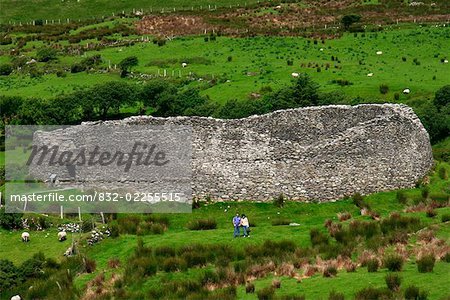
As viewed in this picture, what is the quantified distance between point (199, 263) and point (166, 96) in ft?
87.8

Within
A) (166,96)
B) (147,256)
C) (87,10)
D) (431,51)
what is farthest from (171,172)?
(87,10)

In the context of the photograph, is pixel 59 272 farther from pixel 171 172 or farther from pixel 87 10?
pixel 87 10

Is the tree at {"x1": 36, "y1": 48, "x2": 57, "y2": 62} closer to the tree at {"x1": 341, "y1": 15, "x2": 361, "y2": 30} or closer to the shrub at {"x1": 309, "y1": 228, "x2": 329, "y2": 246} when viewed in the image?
the tree at {"x1": 341, "y1": 15, "x2": 361, "y2": 30}

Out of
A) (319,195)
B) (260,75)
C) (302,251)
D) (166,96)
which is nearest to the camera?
(302,251)

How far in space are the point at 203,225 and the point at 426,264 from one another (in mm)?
10846

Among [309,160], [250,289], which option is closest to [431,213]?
[309,160]

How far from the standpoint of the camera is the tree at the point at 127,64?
58656 mm

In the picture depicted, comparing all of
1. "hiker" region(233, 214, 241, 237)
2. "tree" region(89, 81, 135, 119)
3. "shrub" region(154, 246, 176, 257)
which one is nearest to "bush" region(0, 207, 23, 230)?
"shrub" region(154, 246, 176, 257)

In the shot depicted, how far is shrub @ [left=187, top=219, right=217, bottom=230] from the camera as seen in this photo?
2658 cm

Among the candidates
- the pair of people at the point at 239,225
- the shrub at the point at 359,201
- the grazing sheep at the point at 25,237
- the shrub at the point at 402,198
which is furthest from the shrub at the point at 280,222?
the grazing sheep at the point at 25,237

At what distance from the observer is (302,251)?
21734 millimetres

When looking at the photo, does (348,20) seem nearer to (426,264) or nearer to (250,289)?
(426,264)

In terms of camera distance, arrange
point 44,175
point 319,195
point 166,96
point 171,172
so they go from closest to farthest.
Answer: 1. point 319,195
2. point 171,172
3. point 44,175
4. point 166,96

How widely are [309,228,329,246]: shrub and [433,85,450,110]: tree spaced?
2246 centimetres
